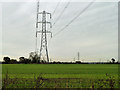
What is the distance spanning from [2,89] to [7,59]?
112937 mm

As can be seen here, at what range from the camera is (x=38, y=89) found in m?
8.67

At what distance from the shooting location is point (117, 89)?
9.63 meters

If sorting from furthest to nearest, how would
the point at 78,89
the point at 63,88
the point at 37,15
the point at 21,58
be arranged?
the point at 21,58, the point at 37,15, the point at 78,89, the point at 63,88

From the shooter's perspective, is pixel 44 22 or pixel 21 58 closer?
pixel 44 22

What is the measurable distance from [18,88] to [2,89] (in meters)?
0.78

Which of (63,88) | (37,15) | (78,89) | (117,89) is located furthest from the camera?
(37,15)

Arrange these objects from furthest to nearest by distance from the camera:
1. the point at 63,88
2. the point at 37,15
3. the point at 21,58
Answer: the point at 21,58, the point at 37,15, the point at 63,88

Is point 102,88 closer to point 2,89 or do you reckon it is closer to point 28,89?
point 28,89

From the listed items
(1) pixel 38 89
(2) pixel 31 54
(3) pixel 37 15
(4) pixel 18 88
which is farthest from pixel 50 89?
(2) pixel 31 54

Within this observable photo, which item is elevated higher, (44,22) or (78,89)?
(44,22)

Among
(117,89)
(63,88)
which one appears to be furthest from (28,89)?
(117,89)

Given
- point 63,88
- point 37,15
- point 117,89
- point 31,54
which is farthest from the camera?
point 31,54

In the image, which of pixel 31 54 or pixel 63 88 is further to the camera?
pixel 31 54

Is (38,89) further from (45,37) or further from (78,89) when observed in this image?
(45,37)
